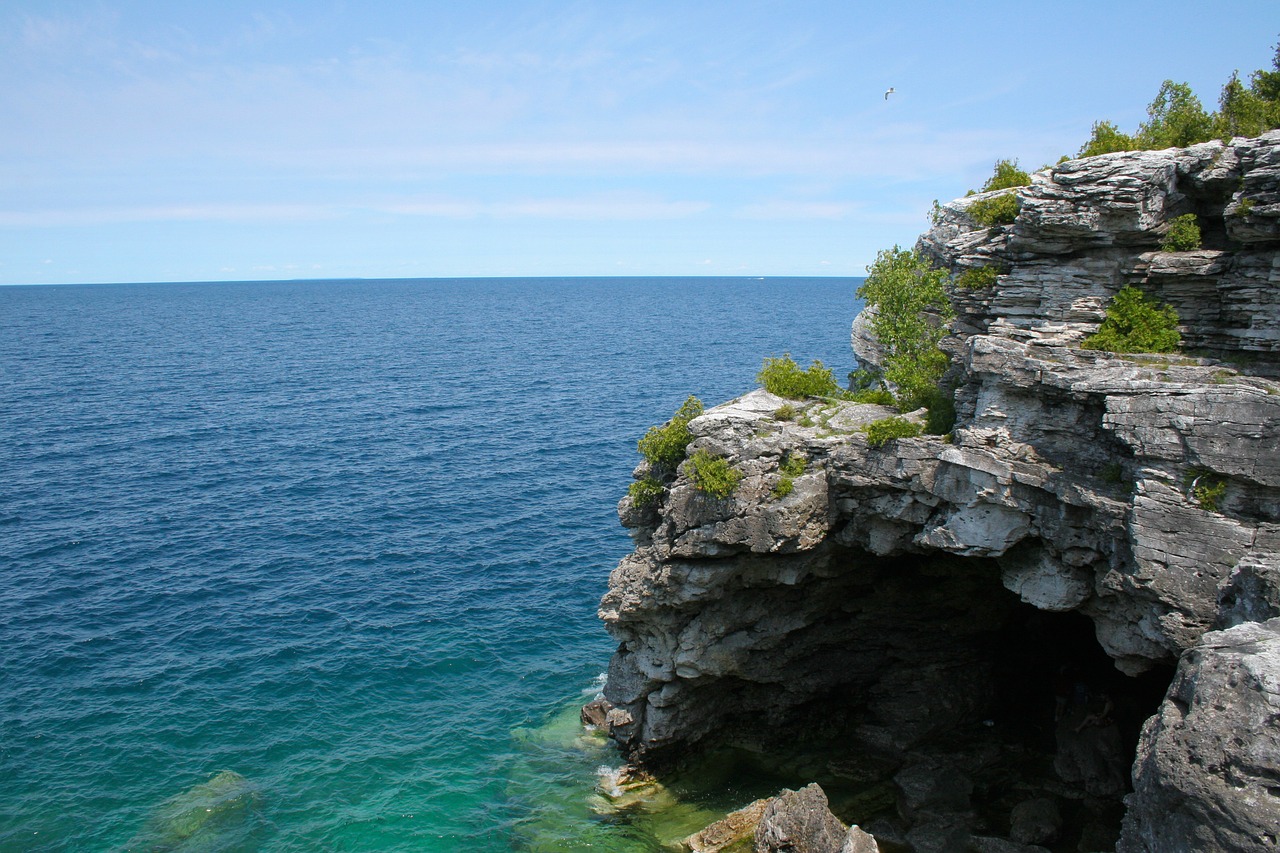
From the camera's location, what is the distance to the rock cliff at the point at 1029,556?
22203mm

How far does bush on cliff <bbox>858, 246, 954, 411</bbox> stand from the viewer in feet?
113

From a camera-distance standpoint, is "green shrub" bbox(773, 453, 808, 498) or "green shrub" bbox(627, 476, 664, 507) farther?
"green shrub" bbox(627, 476, 664, 507)

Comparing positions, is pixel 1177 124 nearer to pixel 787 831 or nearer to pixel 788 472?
pixel 788 472

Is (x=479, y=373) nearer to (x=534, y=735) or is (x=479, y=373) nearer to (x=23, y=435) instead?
(x=23, y=435)

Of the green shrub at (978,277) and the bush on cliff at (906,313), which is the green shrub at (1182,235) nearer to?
the green shrub at (978,277)

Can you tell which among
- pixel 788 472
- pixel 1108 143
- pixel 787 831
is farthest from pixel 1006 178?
Result: pixel 787 831

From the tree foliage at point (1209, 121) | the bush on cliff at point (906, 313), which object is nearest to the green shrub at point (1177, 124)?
the tree foliage at point (1209, 121)

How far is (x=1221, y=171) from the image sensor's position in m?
24.9

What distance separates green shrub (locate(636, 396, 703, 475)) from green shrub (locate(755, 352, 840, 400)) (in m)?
3.32

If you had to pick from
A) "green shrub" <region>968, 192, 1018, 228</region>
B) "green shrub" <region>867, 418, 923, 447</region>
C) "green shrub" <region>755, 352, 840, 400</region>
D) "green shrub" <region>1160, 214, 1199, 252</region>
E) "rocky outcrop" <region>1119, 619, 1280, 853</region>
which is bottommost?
Result: "rocky outcrop" <region>1119, 619, 1280, 853</region>

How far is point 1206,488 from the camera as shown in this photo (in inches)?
900

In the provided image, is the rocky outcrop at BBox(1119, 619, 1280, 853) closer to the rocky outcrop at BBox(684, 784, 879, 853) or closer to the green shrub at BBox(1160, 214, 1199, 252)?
the rocky outcrop at BBox(684, 784, 879, 853)

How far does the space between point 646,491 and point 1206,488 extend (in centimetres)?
1909

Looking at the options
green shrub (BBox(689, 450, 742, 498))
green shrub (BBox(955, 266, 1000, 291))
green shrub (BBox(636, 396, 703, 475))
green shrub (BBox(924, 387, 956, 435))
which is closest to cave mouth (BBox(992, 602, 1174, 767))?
green shrub (BBox(924, 387, 956, 435))
